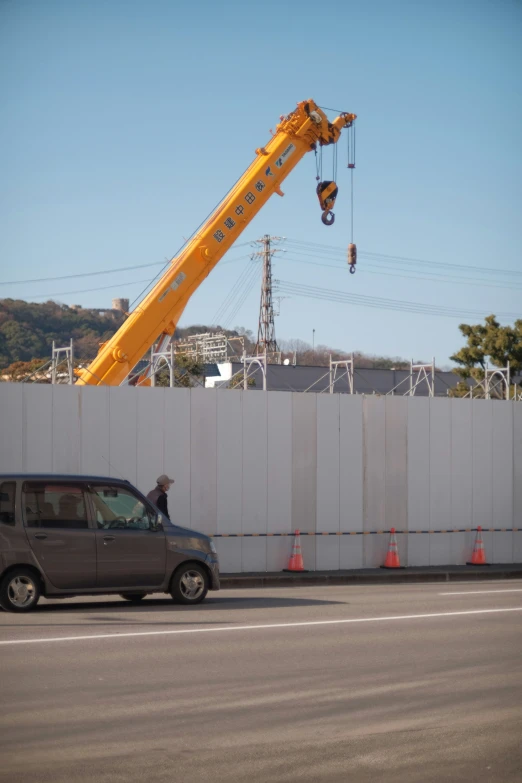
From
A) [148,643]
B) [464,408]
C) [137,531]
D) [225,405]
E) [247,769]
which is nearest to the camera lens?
[247,769]

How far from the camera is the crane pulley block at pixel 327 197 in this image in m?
24.1

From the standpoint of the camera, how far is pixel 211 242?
22.9 metres

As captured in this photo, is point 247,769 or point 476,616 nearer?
point 247,769

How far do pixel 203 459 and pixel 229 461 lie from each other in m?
0.57

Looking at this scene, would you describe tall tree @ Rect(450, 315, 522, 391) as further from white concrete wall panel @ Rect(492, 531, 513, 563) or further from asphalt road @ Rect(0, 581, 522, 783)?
asphalt road @ Rect(0, 581, 522, 783)

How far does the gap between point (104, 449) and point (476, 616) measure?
8287 millimetres

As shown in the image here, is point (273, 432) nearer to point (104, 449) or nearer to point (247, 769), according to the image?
point (104, 449)

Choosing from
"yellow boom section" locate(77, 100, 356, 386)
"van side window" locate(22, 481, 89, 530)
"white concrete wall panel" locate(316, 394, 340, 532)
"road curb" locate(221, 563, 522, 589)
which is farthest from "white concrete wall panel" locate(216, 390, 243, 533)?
"van side window" locate(22, 481, 89, 530)

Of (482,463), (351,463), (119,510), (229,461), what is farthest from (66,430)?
(482,463)

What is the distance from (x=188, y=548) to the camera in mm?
14055

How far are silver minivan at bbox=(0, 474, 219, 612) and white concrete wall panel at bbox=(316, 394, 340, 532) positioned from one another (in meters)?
7.94

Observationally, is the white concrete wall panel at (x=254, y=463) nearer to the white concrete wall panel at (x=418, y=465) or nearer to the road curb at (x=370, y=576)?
the road curb at (x=370, y=576)

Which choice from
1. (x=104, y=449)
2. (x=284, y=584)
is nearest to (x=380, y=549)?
(x=284, y=584)

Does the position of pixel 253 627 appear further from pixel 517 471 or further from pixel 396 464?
pixel 517 471
